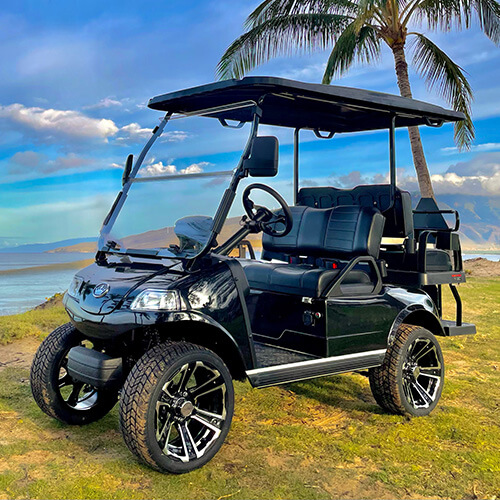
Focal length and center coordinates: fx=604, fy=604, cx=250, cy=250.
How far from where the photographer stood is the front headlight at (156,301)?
340cm

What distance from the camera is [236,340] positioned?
3.66 meters

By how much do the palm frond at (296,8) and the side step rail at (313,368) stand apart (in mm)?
11379

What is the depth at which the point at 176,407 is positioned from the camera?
11.3ft

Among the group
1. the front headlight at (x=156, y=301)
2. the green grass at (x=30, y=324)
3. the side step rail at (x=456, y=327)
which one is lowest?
the green grass at (x=30, y=324)

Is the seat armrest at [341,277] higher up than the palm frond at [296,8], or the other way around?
the palm frond at [296,8]

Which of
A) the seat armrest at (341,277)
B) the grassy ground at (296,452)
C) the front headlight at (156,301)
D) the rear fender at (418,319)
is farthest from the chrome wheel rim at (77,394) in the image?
the rear fender at (418,319)

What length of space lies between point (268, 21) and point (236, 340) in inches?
463

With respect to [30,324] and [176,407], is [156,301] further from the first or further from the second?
[30,324]

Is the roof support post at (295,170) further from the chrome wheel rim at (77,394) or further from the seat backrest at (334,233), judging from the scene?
the chrome wheel rim at (77,394)

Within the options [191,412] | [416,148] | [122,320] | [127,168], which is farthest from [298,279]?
[416,148]

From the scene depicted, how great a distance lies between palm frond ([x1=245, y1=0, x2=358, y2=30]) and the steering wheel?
1122 centimetres

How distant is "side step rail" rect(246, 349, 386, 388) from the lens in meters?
3.76

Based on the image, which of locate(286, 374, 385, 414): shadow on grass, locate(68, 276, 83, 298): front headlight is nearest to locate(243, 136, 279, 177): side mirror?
locate(68, 276, 83, 298): front headlight

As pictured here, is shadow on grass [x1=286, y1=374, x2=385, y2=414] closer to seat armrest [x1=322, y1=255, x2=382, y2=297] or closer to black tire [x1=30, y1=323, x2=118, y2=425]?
seat armrest [x1=322, y1=255, x2=382, y2=297]
